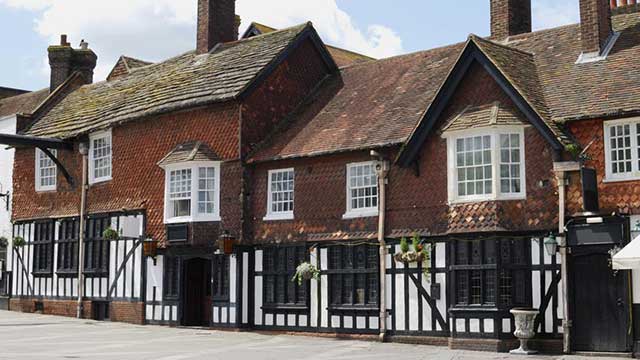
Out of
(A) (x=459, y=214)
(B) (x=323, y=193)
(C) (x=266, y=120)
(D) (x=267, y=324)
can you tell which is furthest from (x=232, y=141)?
(A) (x=459, y=214)

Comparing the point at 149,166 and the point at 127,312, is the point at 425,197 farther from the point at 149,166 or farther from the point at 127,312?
the point at 127,312

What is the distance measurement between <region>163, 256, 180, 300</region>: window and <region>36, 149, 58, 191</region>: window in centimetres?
704

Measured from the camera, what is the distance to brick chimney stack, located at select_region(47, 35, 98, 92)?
35.5 m

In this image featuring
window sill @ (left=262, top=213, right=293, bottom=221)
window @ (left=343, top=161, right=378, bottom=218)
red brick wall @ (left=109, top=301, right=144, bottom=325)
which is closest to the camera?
window @ (left=343, top=161, right=378, bottom=218)

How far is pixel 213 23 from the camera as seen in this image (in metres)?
29.8

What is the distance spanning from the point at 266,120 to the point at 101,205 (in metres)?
6.74

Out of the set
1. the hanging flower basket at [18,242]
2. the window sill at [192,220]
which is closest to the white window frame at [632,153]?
the window sill at [192,220]

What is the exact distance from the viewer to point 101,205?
93.9ft

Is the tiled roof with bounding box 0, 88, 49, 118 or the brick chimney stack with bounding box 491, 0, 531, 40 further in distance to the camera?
the tiled roof with bounding box 0, 88, 49, 118

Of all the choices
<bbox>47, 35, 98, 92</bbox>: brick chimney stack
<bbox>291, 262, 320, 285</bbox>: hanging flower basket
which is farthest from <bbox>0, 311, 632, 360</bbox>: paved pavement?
<bbox>47, 35, 98, 92</bbox>: brick chimney stack

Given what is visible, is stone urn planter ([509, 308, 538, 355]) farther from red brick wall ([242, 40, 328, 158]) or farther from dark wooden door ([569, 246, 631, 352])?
red brick wall ([242, 40, 328, 158])

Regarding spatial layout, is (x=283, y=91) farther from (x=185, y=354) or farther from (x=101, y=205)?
(x=185, y=354)

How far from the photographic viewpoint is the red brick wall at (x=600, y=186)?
18.1 metres

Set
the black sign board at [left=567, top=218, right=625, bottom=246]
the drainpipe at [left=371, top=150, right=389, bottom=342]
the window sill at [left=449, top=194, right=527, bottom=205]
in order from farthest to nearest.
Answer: the drainpipe at [left=371, top=150, right=389, bottom=342]
the window sill at [left=449, top=194, right=527, bottom=205]
the black sign board at [left=567, top=218, right=625, bottom=246]
